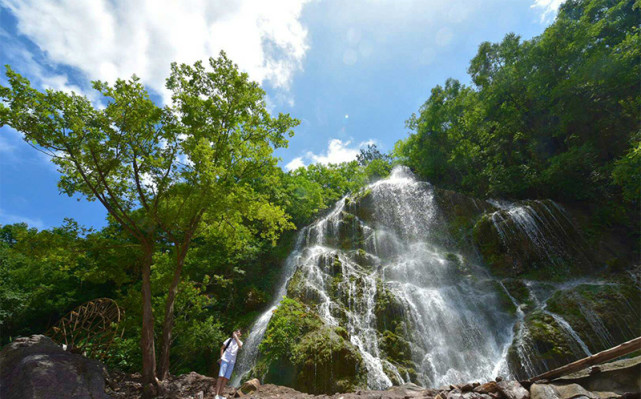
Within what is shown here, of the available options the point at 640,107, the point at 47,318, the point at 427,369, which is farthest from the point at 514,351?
the point at 47,318

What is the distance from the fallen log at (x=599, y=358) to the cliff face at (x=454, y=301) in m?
5.34

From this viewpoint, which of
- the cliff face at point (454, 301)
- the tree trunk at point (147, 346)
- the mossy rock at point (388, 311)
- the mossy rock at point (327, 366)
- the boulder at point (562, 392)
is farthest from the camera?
the mossy rock at point (388, 311)

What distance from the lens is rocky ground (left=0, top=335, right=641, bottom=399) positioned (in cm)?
328

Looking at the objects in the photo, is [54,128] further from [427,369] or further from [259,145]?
[427,369]

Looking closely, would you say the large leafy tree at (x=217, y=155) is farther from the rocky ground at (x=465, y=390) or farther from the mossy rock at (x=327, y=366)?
the mossy rock at (x=327, y=366)

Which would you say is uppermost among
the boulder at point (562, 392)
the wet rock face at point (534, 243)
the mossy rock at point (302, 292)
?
the wet rock face at point (534, 243)

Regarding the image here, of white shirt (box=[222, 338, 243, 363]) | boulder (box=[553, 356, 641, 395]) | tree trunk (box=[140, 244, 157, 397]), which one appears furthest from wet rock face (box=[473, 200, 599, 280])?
tree trunk (box=[140, 244, 157, 397])

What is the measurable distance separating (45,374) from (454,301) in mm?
13186

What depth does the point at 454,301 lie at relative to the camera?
11273 mm

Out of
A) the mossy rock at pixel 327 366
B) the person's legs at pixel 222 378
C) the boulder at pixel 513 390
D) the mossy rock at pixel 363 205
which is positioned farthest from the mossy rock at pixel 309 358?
the mossy rock at pixel 363 205

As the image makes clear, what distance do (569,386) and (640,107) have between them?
16.7 metres

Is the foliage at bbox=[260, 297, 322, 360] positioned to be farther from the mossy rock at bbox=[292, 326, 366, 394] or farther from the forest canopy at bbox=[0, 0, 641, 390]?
the forest canopy at bbox=[0, 0, 641, 390]

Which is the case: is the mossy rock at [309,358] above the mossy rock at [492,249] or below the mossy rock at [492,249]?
below

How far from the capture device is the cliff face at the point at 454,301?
8.17m
